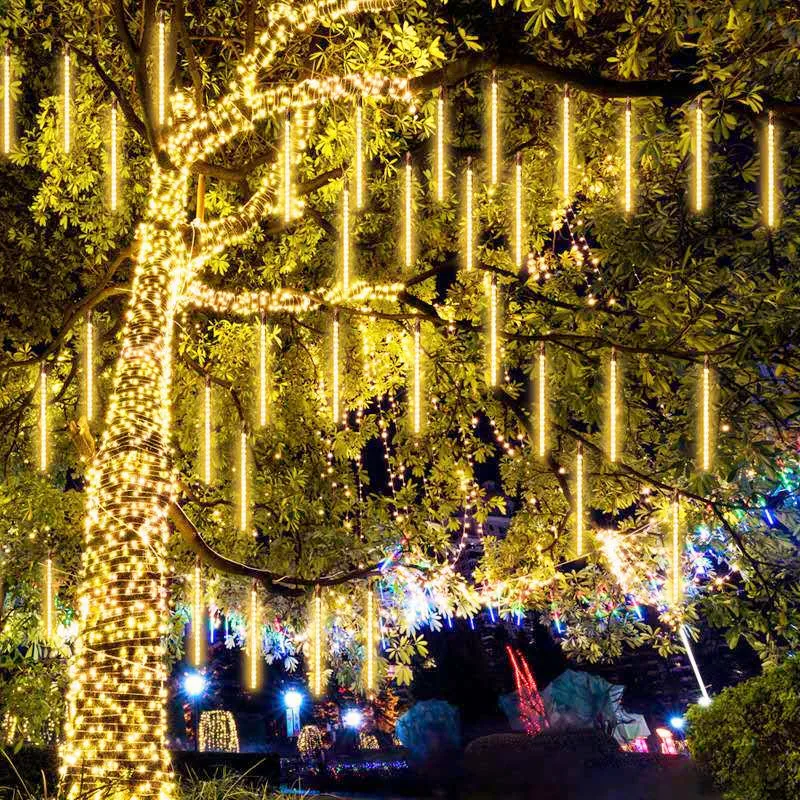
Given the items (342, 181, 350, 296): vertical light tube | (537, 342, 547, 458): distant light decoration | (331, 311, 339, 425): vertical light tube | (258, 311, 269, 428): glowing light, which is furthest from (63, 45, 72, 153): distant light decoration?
(537, 342, 547, 458): distant light decoration

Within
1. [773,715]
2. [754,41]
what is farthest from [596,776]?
[754,41]

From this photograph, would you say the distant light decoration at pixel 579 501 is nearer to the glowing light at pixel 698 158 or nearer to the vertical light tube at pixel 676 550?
the vertical light tube at pixel 676 550

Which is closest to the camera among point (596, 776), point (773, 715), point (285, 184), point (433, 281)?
point (285, 184)

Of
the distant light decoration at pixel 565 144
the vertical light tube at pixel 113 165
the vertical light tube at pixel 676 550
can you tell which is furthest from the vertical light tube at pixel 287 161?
the vertical light tube at pixel 676 550

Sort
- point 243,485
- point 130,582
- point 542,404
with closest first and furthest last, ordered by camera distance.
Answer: point 130,582, point 542,404, point 243,485

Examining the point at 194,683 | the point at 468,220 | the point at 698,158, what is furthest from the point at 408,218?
the point at 194,683

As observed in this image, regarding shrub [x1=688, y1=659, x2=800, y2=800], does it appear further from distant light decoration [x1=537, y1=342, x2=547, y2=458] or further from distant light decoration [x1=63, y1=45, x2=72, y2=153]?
distant light decoration [x1=63, y1=45, x2=72, y2=153]

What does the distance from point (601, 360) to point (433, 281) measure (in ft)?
11.1

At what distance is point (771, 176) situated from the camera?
14.7 feet

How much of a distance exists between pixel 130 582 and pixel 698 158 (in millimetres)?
3930

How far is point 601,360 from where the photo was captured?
5789mm

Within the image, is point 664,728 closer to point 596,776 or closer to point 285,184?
point 596,776

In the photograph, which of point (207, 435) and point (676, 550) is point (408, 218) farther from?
point (676, 550)

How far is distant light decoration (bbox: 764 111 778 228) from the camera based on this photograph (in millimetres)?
4477
